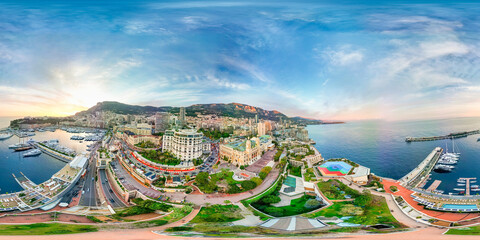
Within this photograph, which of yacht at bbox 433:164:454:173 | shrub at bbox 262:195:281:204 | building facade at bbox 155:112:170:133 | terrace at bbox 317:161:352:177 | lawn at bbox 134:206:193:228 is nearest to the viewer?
lawn at bbox 134:206:193:228

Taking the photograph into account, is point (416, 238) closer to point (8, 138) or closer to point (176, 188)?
point (176, 188)

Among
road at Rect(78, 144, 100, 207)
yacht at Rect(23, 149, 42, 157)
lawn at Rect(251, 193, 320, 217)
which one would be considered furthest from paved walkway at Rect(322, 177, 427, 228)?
yacht at Rect(23, 149, 42, 157)

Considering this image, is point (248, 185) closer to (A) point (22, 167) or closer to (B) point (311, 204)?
(B) point (311, 204)

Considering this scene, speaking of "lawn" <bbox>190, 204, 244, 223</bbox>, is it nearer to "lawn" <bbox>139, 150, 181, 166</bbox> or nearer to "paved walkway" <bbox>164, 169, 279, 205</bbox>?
"paved walkway" <bbox>164, 169, 279, 205</bbox>

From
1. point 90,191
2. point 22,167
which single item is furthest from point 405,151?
point 22,167

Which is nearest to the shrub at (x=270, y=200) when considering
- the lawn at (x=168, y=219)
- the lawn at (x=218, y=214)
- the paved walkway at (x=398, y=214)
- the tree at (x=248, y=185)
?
the tree at (x=248, y=185)

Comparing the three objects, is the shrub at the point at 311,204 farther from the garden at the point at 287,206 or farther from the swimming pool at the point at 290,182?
the swimming pool at the point at 290,182

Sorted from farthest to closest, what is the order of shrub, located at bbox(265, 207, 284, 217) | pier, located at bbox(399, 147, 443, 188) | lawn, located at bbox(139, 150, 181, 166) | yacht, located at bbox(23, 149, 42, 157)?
yacht, located at bbox(23, 149, 42, 157), lawn, located at bbox(139, 150, 181, 166), pier, located at bbox(399, 147, 443, 188), shrub, located at bbox(265, 207, 284, 217)
